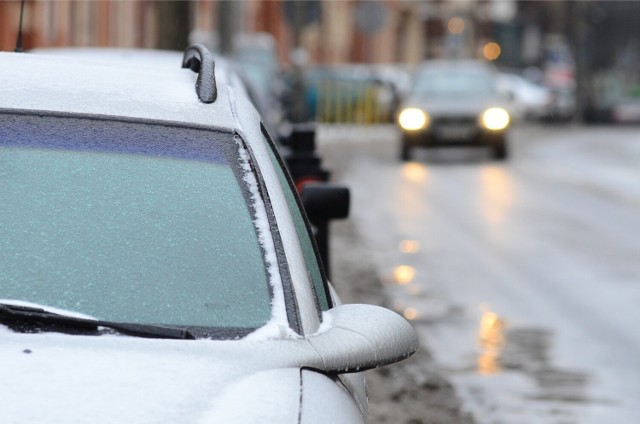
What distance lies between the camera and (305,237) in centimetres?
427

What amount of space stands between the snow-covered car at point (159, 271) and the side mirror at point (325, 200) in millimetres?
744

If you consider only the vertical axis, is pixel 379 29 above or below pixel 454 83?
above

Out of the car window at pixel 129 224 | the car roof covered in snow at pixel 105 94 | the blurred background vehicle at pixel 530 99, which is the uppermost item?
the car roof covered in snow at pixel 105 94

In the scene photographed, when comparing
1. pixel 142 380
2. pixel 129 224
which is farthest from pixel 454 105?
pixel 142 380

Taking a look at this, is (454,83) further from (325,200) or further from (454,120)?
(325,200)

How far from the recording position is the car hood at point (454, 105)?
90.9ft

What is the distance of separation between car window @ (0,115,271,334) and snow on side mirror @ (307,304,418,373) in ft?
0.50

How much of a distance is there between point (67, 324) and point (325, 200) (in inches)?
67.6

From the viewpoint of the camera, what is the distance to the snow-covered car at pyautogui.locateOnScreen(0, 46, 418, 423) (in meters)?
3.24

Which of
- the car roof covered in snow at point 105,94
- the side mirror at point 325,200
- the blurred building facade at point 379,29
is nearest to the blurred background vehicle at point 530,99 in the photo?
the blurred building facade at point 379,29

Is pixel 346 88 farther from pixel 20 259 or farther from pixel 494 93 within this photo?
pixel 20 259

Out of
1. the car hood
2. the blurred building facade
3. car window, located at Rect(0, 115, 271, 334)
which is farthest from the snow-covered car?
the car hood

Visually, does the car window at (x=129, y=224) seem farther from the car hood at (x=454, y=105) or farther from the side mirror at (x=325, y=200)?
the car hood at (x=454, y=105)

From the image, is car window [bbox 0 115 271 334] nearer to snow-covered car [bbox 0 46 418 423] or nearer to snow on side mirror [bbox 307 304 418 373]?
snow-covered car [bbox 0 46 418 423]
